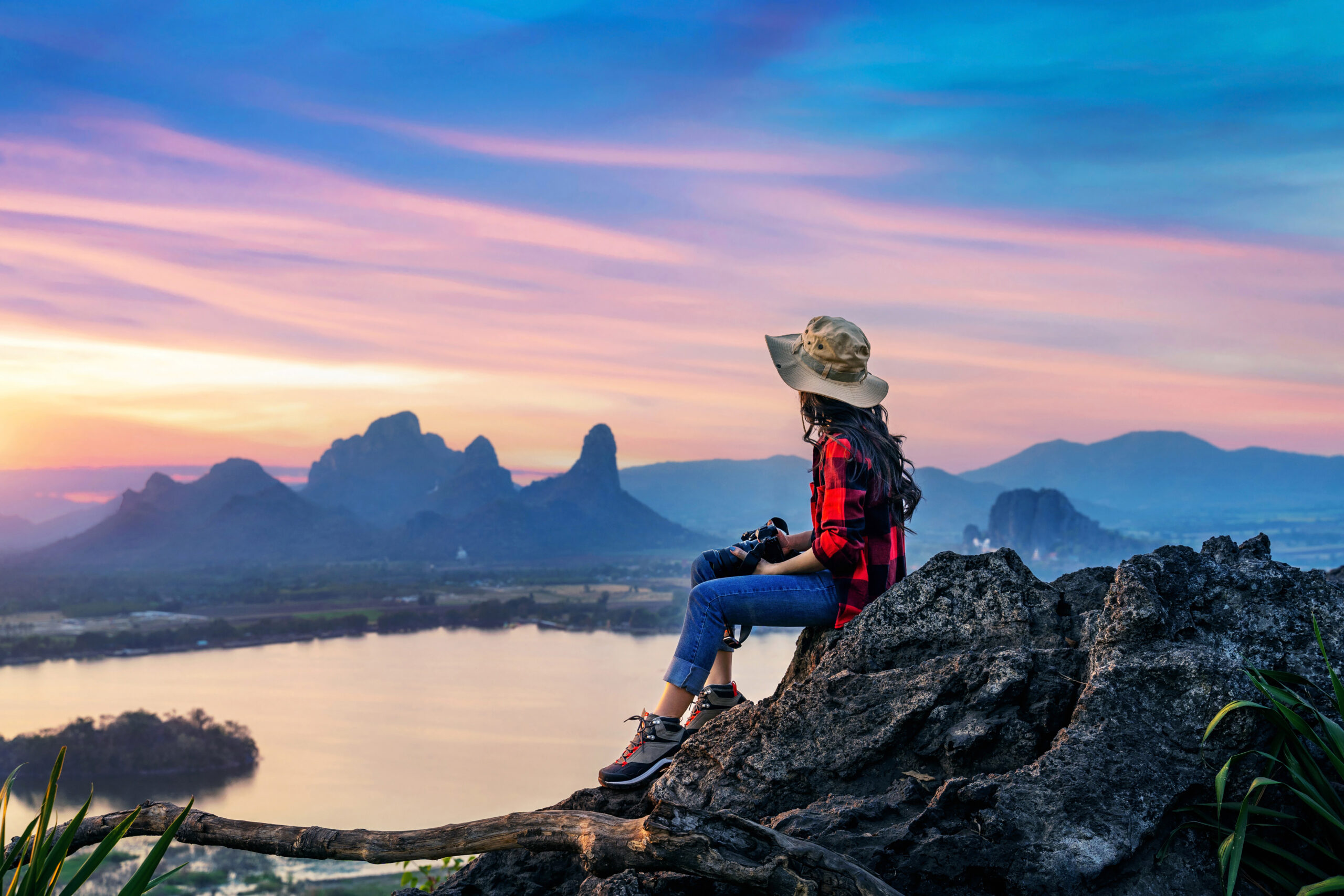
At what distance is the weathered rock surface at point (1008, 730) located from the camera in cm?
311

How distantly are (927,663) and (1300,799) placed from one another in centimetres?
128

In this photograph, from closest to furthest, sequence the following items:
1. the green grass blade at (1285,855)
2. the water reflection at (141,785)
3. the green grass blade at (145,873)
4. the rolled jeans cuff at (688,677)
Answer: the green grass blade at (1285,855) < the green grass blade at (145,873) < the rolled jeans cuff at (688,677) < the water reflection at (141,785)

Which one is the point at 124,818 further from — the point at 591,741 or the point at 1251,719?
the point at 591,741

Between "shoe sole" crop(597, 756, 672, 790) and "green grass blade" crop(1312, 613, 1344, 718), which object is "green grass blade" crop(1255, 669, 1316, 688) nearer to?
"green grass blade" crop(1312, 613, 1344, 718)

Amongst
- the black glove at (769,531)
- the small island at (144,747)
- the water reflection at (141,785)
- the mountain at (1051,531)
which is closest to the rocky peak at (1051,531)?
the mountain at (1051,531)

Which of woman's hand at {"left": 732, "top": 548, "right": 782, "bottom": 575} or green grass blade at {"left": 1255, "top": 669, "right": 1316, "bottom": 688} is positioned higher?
woman's hand at {"left": 732, "top": 548, "right": 782, "bottom": 575}

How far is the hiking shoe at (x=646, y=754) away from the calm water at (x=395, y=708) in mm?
50903

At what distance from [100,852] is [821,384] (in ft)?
10.9

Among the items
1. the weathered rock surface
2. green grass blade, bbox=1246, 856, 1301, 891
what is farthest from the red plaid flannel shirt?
green grass blade, bbox=1246, 856, 1301, 891

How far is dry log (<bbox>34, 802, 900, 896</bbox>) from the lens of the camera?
2.85 meters

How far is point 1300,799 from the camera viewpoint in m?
3.10

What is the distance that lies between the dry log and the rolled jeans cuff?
836 mm

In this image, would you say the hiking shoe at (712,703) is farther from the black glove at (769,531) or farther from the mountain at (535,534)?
the mountain at (535,534)

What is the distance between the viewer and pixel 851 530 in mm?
4109
